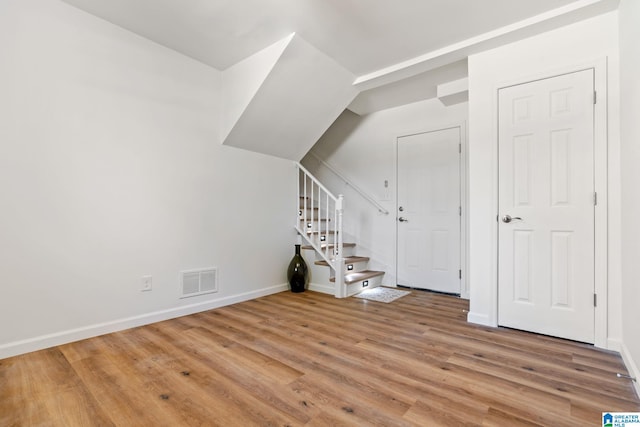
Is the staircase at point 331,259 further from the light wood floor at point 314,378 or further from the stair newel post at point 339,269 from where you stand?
the light wood floor at point 314,378

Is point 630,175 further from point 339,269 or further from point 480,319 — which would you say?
point 339,269

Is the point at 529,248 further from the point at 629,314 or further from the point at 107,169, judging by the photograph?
the point at 107,169

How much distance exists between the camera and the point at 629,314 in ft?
6.24

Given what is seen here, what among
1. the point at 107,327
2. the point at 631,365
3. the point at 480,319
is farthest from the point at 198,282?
the point at 631,365

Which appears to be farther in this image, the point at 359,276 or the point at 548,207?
the point at 359,276

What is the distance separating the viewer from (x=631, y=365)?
5.90 feet

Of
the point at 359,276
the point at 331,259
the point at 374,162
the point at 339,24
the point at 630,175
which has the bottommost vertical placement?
the point at 359,276

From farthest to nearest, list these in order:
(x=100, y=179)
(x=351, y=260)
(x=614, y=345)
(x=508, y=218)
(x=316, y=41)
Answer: (x=351, y=260) → (x=316, y=41) → (x=508, y=218) → (x=100, y=179) → (x=614, y=345)

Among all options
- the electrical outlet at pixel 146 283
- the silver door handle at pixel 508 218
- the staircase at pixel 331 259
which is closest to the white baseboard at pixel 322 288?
the staircase at pixel 331 259

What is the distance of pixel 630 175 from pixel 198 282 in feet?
11.7

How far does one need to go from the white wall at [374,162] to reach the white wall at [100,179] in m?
1.96

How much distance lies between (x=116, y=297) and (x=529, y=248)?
3.51m

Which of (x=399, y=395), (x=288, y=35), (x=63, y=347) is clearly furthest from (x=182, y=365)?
(x=288, y=35)

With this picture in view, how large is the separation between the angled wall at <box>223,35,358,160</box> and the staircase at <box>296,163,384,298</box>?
65cm
